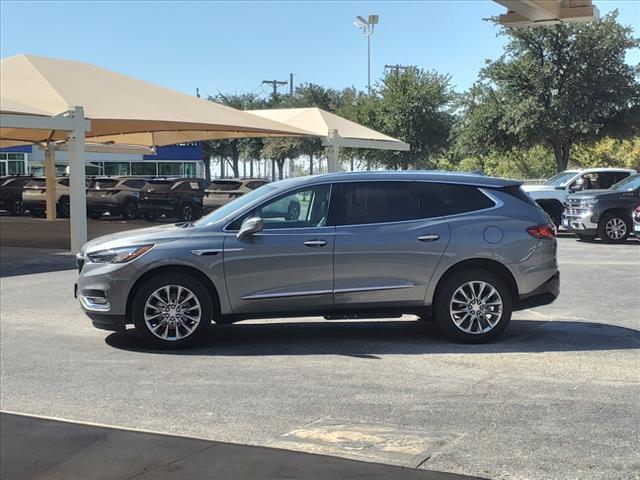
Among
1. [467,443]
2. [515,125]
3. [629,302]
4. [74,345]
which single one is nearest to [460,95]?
[515,125]

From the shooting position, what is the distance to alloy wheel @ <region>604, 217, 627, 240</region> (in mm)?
18125

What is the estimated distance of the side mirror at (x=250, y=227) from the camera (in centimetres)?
735

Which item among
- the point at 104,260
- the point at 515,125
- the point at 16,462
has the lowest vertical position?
the point at 16,462

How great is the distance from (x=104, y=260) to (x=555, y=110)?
25.2 meters

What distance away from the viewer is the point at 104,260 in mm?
7531

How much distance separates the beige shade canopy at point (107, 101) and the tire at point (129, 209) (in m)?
3.56

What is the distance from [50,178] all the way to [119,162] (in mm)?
34655

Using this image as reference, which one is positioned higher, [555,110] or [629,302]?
[555,110]

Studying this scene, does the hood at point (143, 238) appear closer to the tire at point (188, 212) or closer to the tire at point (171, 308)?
the tire at point (171, 308)

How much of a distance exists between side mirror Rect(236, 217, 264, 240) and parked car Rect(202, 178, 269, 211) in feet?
61.0

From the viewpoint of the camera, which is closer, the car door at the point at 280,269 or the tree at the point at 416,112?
the car door at the point at 280,269

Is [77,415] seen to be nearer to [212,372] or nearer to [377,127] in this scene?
[212,372]

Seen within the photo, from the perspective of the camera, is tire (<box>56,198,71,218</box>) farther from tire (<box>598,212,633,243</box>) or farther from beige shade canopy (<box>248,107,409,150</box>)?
tire (<box>598,212,633,243</box>)

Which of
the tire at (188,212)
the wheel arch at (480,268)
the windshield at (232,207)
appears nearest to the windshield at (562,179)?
the tire at (188,212)
